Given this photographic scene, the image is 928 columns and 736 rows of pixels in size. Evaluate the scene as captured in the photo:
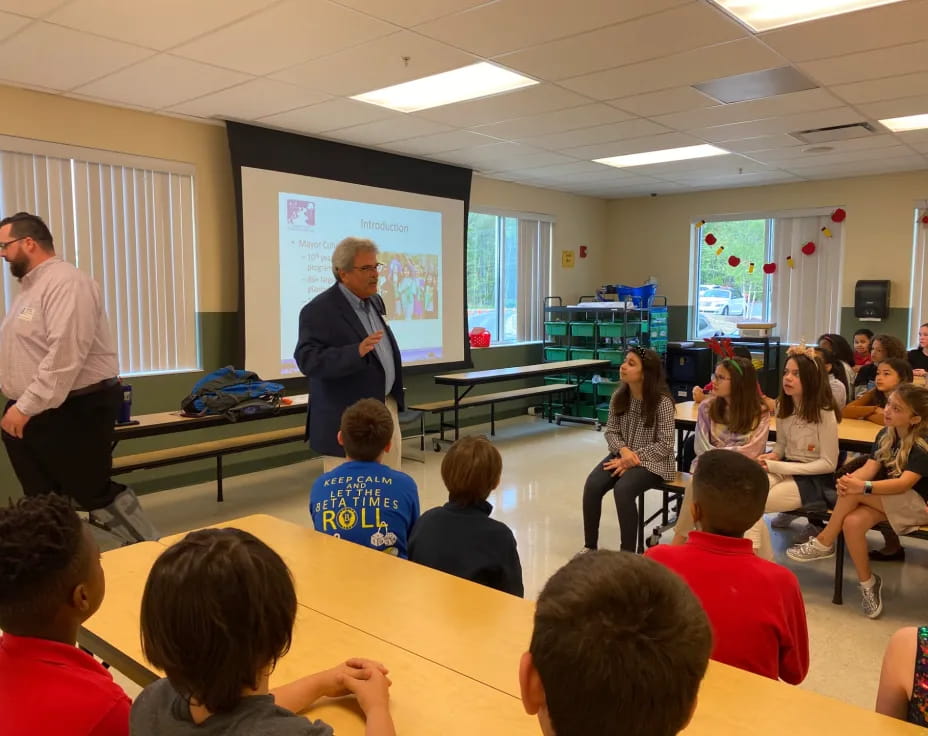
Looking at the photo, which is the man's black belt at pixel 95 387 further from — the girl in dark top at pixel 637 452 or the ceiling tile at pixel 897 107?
the ceiling tile at pixel 897 107

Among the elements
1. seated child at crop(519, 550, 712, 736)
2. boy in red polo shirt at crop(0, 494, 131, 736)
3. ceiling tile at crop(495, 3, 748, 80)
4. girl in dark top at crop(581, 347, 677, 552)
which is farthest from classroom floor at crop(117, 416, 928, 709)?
ceiling tile at crop(495, 3, 748, 80)

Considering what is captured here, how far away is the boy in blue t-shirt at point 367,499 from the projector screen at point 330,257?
10.8 ft

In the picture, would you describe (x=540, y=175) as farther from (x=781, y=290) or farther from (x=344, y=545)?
(x=344, y=545)

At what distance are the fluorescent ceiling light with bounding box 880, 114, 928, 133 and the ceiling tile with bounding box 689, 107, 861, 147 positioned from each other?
313 mm

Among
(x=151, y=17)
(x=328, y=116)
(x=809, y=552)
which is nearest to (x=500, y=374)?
(x=328, y=116)

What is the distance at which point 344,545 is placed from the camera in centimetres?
198

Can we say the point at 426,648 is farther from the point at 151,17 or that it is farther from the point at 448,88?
the point at 448,88

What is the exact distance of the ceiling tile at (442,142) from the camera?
5477 millimetres

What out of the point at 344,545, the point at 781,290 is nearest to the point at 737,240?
the point at 781,290

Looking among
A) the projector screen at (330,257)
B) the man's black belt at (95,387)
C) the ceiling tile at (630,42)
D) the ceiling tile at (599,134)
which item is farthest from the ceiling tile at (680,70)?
the man's black belt at (95,387)

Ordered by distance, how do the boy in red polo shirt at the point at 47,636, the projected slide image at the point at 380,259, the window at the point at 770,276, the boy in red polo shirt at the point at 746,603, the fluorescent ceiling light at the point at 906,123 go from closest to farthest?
the boy in red polo shirt at the point at 47,636 < the boy in red polo shirt at the point at 746,603 < the fluorescent ceiling light at the point at 906,123 < the projected slide image at the point at 380,259 < the window at the point at 770,276

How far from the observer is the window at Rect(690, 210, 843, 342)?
7641mm

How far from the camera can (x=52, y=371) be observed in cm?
282

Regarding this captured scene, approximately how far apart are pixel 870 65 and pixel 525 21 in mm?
2002
